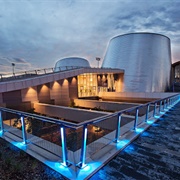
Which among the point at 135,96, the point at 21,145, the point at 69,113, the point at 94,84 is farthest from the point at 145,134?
the point at 94,84

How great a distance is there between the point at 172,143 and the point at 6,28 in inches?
960

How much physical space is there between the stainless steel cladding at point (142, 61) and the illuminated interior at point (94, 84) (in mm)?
2846

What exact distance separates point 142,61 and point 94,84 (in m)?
10.8

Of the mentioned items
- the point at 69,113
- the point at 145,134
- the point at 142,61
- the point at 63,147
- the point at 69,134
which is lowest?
the point at 69,113

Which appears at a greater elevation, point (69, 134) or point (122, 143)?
point (69, 134)

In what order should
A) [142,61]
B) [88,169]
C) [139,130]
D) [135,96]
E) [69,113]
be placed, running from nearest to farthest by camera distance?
1. [88,169]
2. [139,130]
3. [69,113]
4. [135,96]
5. [142,61]

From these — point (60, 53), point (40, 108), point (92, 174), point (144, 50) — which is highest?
point (60, 53)

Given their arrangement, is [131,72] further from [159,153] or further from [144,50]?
[159,153]

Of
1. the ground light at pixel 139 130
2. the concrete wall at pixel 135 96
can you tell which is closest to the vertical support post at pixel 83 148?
the ground light at pixel 139 130

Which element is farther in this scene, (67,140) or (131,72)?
(131,72)

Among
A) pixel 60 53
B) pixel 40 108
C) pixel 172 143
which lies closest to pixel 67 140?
pixel 172 143

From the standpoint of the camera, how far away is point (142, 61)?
23906 millimetres

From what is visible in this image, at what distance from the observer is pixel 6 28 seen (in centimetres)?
1856

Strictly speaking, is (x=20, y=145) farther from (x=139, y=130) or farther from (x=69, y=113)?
(x=69, y=113)
